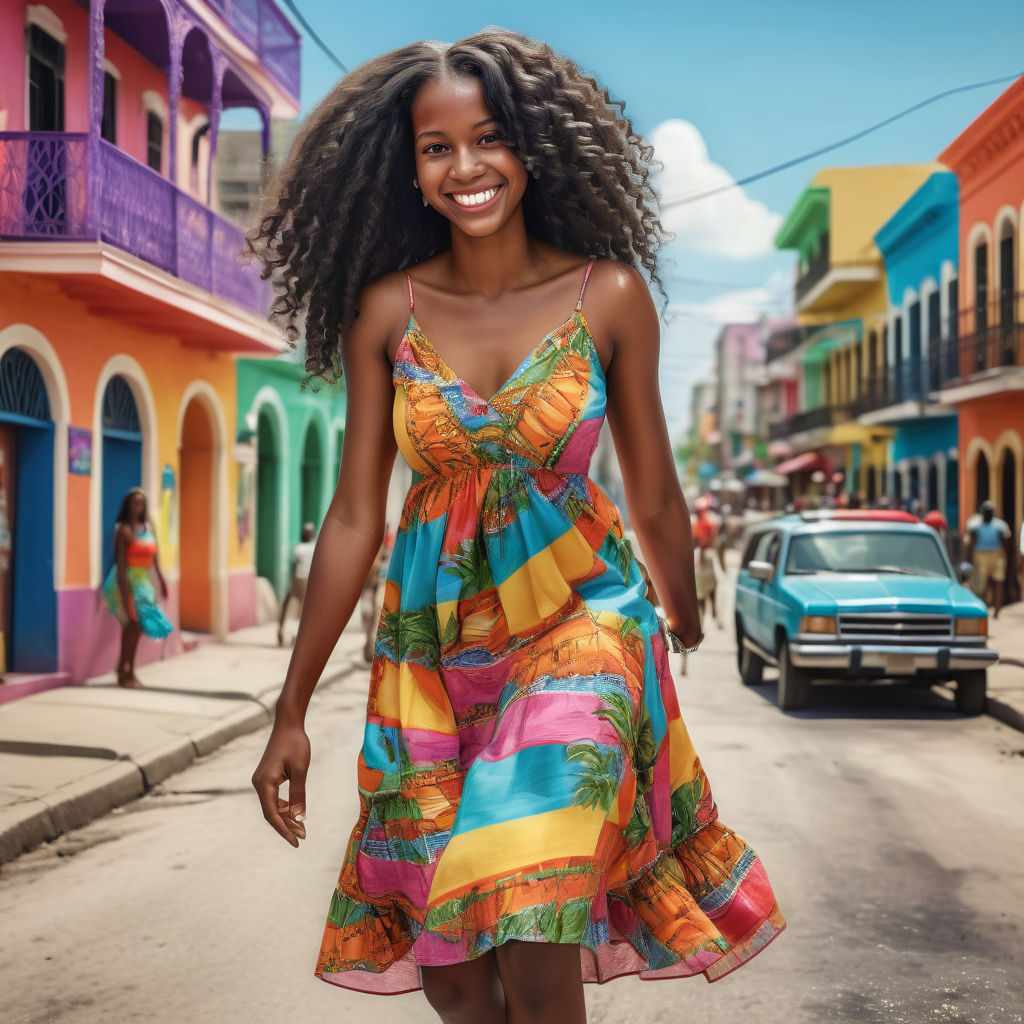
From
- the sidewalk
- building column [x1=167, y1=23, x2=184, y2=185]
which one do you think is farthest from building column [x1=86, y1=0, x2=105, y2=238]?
the sidewalk

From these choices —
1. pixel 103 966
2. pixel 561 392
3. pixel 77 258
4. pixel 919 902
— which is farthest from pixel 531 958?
pixel 77 258

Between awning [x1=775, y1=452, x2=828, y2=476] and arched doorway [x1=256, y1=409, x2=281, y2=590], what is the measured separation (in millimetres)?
28705

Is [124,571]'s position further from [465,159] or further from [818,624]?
[465,159]

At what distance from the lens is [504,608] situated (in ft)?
8.03

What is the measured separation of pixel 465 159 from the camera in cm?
265

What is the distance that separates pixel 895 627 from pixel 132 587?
21.0 feet

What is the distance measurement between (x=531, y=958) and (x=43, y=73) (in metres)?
12.4

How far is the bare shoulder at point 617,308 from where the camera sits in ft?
8.67

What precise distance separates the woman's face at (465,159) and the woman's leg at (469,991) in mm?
1327

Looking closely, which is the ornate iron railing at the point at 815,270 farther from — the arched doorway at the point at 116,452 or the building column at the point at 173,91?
the arched doorway at the point at 116,452

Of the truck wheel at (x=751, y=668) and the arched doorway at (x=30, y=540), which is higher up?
the arched doorway at (x=30, y=540)

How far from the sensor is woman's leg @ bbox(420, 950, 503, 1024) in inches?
92.7

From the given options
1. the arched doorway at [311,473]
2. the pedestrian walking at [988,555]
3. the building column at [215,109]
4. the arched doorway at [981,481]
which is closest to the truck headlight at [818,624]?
the building column at [215,109]

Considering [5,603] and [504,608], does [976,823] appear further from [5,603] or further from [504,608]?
[5,603]
